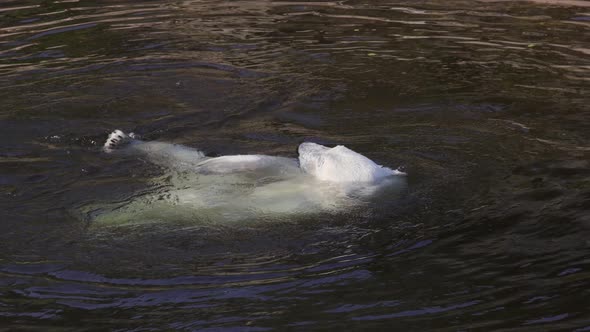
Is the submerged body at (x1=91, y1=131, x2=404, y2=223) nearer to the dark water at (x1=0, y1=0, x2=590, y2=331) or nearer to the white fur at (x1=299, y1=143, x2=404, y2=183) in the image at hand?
the white fur at (x1=299, y1=143, x2=404, y2=183)

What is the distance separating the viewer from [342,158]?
19.3 ft

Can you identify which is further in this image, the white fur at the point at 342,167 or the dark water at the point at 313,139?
the white fur at the point at 342,167

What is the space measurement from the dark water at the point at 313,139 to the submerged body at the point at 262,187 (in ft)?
0.44

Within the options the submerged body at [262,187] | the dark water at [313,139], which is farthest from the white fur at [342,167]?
the dark water at [313,139]

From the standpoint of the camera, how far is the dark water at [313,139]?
15.1 feet

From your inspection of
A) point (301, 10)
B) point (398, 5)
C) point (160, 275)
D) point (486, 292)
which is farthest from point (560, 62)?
point (160, 275)

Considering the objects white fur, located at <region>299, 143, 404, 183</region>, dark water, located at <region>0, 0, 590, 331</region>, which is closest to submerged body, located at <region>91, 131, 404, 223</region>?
white fur, located at <region>299, 143, 404, 183</region>

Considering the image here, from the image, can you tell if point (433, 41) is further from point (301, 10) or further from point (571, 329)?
point (571, 329)

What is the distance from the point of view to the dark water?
15.1 feet

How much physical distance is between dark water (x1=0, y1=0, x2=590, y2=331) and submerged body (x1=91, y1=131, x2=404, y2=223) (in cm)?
13

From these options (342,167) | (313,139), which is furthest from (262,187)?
(313,139)

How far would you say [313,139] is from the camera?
727 centimetres

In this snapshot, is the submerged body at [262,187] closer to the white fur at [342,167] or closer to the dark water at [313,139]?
the white fur at [342,167]

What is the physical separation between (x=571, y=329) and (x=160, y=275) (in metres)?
2.28
